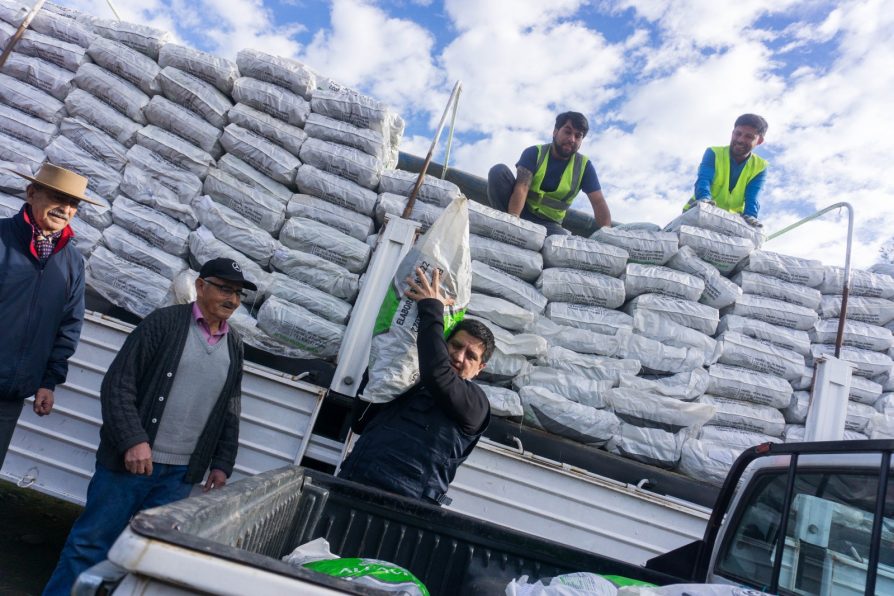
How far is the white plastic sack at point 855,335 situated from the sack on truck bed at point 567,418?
1.73m

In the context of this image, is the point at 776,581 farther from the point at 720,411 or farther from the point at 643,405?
the point at 720,411

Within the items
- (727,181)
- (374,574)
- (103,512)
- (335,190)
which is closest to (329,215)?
(335,190)

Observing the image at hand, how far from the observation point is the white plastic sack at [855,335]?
12.3 feet

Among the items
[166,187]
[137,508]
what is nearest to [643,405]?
[137,508]

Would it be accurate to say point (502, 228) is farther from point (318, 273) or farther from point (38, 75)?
point (38, 75)

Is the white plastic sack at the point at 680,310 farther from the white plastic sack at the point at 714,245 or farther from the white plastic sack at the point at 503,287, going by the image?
the white plastic sack at the point at 503,287

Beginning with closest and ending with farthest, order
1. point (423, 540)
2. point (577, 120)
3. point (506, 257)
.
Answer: point (423, 540)
point (506, 257)
point (577, 120)

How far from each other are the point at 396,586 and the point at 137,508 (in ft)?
5.53

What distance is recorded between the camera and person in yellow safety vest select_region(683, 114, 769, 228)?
14.3 ft

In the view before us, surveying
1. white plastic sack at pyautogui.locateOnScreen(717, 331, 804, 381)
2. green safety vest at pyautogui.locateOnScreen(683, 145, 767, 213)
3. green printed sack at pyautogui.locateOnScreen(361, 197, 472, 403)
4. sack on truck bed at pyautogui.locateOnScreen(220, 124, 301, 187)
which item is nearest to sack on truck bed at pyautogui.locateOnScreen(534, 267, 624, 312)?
white plastic sack at pyautogui.locateOnScreen(717, 331, 804, 381)

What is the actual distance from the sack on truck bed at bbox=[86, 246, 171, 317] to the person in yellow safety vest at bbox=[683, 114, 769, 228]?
12.1ft

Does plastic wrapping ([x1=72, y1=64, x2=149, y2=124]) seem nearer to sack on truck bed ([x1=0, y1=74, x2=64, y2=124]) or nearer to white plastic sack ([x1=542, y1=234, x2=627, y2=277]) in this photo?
sack on truck bed ([x1=0, y1=74, x2=64, y2=124])

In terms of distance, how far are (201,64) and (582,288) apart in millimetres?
2815

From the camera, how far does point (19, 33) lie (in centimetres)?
381
